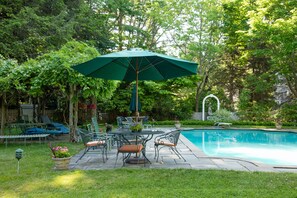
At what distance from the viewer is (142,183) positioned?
13.5ft

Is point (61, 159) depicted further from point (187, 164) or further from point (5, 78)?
point (5, 78)

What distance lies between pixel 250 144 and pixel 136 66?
7.37m

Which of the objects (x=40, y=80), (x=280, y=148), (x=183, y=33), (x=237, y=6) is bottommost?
(x=280, y=148)

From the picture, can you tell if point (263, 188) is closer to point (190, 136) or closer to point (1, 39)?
point (190, 136)


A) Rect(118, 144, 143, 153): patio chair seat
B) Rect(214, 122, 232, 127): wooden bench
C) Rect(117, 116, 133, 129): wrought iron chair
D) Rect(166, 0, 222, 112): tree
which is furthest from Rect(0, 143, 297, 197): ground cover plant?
Rect(166, 0, 222, 112): tree

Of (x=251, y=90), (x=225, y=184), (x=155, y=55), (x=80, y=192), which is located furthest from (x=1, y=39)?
(x=251, y=90)

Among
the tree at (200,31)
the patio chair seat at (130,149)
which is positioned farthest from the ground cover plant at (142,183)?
the tree at (200,31)

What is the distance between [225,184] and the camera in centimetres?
403

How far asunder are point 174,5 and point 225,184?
1723cm

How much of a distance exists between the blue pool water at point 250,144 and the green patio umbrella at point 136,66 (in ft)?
12.2

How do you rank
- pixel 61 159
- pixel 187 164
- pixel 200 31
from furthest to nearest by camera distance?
pixel 200 31, pixel 187 164, pixel 61 159

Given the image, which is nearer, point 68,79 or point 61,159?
point 61,159

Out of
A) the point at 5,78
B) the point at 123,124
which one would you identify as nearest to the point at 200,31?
the point at 123,124

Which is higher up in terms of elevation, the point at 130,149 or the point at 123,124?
the point at 123,124
